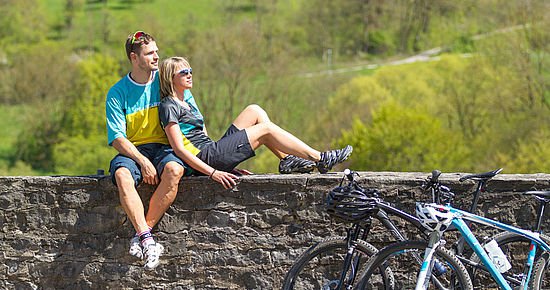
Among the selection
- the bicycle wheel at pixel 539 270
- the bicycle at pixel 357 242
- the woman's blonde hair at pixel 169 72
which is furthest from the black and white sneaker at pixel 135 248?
the bicycle wheel at pixel 539 270

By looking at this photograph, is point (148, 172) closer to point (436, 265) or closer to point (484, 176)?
point (436, 265)

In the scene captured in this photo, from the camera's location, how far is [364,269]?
4.45 metres

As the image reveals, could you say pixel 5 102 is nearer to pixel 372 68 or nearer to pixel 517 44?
pixel 372 68

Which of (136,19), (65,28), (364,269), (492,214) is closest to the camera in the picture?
(364,269)

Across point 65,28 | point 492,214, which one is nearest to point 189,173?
point 492,214

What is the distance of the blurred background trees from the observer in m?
33.2

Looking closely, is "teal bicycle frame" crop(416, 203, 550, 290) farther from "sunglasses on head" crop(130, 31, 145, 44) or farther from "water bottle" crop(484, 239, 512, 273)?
"sunglasses on head" crop(130, 31, 145, 44)

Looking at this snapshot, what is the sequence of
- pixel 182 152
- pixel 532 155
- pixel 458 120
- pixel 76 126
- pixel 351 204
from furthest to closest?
pixel 76 126
pixel 458 120
pixel 532 155
pixel 182 152
pixel 351 204

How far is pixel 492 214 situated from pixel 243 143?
1.60m

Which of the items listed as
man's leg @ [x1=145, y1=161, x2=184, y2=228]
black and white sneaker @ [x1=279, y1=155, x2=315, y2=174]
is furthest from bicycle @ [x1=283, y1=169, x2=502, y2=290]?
man's leg @ [x1=145, y1=161, x2=184, y2=228]

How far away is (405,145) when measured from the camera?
3425cm

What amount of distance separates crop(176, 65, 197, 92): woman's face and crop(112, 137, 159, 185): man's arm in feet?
1.56

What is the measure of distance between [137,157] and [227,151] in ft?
1.84

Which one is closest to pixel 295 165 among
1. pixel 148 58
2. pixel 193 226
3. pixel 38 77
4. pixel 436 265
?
pixel 193 226
